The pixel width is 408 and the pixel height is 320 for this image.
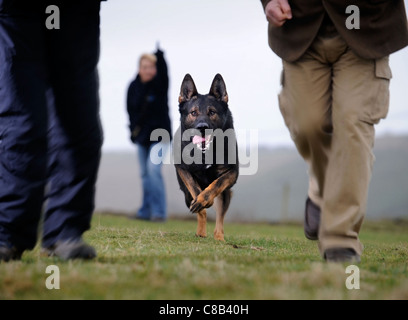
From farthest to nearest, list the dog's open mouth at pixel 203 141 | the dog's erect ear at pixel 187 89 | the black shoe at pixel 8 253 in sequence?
the dog's erect ear at pixel 187 89 → the dog's open mouth at pixel 203 141 → the black shoe at pixel 8 253

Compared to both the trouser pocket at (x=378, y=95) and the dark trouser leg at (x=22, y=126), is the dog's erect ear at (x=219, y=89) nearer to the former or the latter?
the trouser pocket at (x=378, y=95)

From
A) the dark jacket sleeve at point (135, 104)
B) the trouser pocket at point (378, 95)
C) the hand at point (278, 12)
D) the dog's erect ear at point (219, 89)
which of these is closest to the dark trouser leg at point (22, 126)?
the hand at point (278, 12)

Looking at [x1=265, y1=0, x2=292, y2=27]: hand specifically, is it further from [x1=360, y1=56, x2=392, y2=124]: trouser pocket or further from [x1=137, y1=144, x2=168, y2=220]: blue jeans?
[x1=137, y1=144, x2=168, y2=220]: blue jeans

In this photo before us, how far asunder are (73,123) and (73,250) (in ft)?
2.31

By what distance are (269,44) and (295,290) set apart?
6.33ft

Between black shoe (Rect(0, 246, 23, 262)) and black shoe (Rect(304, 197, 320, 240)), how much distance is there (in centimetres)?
196

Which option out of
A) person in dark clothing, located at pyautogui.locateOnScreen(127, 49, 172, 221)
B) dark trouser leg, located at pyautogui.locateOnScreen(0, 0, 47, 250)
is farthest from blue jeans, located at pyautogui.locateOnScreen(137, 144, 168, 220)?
dark trouser leg, located at pyautogui.locateOnScreen(0, 0, 47, 250)

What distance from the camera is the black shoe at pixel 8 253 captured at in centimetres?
330

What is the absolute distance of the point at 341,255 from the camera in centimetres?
352

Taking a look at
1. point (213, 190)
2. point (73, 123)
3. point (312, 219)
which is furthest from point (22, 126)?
point (213, 190)

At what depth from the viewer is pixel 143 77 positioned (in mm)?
9836

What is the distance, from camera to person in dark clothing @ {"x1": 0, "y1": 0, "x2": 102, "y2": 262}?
3.32 metres

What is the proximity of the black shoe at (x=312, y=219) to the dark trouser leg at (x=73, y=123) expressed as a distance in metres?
1.58
